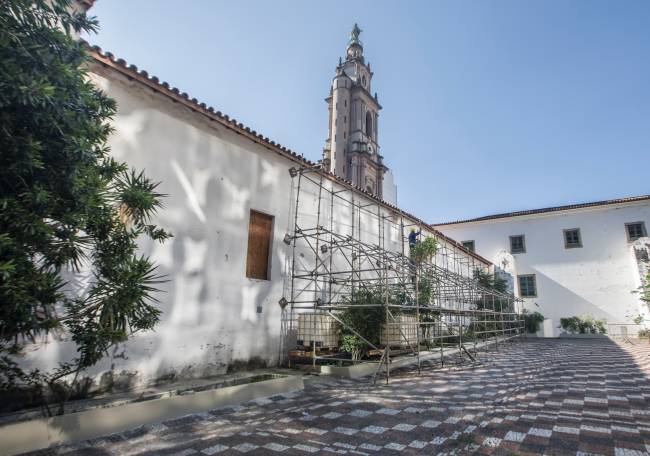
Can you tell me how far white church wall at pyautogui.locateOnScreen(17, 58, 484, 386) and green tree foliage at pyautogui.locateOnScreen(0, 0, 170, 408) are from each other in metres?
2.63

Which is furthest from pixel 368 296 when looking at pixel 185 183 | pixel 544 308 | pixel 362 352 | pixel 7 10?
pixel 544 308

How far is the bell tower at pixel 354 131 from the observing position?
3216 centimetres

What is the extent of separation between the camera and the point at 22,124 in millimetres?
2721

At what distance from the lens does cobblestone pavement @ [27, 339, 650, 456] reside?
11.6 ft

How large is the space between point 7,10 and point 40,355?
4.40 meters

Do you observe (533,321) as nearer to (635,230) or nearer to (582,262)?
(582,262)

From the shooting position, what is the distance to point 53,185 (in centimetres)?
297

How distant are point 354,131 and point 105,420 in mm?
31706

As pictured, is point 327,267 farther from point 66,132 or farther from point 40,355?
point 66,132

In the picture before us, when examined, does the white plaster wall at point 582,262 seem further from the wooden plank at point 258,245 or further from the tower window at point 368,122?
the wooden plank at point 258,245

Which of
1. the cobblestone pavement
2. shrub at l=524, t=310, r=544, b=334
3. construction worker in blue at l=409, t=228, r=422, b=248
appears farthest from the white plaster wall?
the cobblestone pavement

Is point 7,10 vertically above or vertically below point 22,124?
above

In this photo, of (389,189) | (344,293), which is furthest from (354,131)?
(344,293)

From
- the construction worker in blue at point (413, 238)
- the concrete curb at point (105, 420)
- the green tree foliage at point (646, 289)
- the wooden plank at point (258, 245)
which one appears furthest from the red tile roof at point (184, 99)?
the green tree foliage at point (646, 289)
